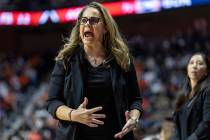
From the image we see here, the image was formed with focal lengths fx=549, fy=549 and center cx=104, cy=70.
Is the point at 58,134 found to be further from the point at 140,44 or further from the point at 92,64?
the point at 140,44

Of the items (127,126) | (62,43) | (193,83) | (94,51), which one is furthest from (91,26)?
(62,43)

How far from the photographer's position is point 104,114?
3059 mm

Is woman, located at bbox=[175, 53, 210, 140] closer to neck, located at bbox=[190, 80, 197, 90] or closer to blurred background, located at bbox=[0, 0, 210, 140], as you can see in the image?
neck, located at bbox=[190, 80, 197, 90]

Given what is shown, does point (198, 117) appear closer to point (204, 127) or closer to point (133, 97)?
point (204, 127)

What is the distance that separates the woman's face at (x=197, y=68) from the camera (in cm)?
469

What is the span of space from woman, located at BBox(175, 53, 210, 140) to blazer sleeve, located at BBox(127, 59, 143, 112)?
1.20 metres

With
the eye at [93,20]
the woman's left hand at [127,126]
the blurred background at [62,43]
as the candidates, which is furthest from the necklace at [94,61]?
the blurred background at [62,43]

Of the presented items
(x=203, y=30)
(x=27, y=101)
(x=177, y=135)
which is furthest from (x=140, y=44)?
(x=177, y=135)

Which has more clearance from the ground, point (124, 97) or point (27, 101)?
point (124, 97)

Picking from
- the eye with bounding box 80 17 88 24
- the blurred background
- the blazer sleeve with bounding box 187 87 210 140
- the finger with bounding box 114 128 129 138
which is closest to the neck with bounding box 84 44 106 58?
the eye with bounding box 80 17 88 24

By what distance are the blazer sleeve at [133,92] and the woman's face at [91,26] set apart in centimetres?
27

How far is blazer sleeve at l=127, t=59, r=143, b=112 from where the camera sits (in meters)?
3.17

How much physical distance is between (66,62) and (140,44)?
12.8m

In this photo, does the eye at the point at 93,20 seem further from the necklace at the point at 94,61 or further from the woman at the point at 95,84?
the necklace at the point at 94,61
